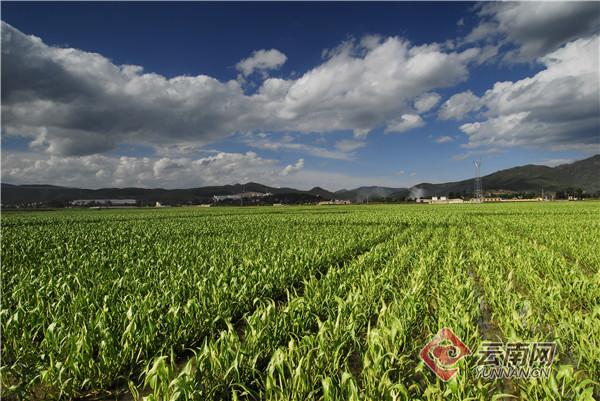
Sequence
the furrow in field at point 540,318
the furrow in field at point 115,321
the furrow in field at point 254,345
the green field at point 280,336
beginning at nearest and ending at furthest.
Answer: the green field at point 280,336, the furrow in field at point 254,345, the furrow in field at point 115,321, the furrow in field at point 540,318

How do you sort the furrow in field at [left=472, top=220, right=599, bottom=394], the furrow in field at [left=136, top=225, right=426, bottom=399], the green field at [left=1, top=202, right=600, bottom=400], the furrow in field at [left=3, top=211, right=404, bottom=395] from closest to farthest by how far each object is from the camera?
the green field at [left=1, top=202, right=600, bottom=400], the furrow in field at [left=136, top=225, right=426, bottom=399], the furrow in field at [left=3, top=211, right=404, bottom=395], the furrow in field at [left=472, top=220, right=599, bottom=394]

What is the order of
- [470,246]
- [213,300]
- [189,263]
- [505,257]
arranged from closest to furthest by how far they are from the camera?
1. [213,300]
2. [189,263]
3. [505,257]
4. [470,246]

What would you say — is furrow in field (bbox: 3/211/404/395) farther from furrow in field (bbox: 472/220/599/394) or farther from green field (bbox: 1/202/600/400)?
furrow in field (bbox: 472/220/599/394)

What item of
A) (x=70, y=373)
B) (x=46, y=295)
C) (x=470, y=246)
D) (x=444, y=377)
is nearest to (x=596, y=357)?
(x=444, y=377)

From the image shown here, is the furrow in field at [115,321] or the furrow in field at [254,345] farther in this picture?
the furrow in field at [115,321]

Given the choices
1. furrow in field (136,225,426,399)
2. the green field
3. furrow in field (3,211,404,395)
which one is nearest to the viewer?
the green field

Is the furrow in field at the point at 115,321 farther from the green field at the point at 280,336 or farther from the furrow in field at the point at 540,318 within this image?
the furrow in field at the point at 540,318

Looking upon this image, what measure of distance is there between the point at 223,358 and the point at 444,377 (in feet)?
9.47

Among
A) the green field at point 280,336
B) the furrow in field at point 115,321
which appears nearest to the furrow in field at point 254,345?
the green field at point 280,336

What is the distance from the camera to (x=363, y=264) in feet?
36.1

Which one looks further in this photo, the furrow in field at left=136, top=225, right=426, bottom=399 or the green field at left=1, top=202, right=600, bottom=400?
the furrow in field at left=136, top=225, right=426, bottom=399

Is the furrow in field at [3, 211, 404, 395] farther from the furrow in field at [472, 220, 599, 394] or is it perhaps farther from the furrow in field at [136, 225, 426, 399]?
the furrow in field at [472, 220, 599, 394]

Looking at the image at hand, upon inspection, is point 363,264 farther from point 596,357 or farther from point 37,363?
point 37,363

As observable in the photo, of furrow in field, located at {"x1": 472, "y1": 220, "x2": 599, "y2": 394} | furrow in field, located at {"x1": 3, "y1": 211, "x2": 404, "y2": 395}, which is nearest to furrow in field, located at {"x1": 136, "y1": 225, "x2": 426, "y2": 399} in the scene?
furrow in field, located at {"x1": 3, "y1": 211, "x2": 404, "y2": 395}
